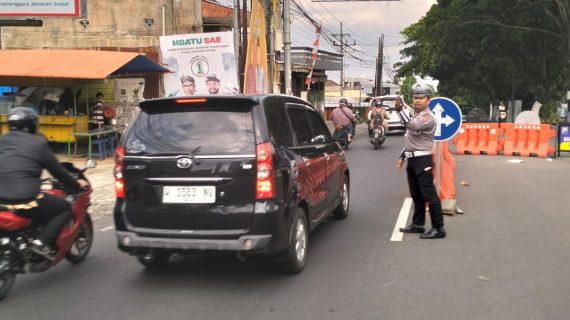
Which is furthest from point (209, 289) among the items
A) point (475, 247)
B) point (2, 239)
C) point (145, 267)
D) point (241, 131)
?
point (475, 247)

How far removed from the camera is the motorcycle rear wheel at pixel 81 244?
583 cm

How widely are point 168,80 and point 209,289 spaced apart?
14.7 meters

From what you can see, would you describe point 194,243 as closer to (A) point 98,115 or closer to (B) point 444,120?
(B) point 444,120

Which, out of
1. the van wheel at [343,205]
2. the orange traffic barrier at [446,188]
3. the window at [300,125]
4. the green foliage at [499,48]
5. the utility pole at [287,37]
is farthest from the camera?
the green foliage at [499,48]

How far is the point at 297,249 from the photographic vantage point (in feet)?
17.4

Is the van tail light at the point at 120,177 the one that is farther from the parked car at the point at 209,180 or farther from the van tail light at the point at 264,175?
the van tail light at the point at 264,175

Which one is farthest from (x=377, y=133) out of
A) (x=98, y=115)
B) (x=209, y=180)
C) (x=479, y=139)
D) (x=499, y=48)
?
(x=499, y=48)

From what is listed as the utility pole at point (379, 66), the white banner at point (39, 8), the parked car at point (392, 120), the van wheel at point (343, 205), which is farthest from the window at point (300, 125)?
the utility pole at point (379, 66)

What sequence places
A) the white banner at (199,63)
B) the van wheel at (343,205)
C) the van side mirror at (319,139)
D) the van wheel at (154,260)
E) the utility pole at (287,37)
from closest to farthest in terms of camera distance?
the van wheel at (154,260) → the van side mirror at (319,139) → the van wheel at (343,205) → the white banner at (199,63) → the utility pole at (287,37)

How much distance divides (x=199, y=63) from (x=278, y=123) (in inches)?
545

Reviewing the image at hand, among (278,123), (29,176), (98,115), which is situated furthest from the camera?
(98,115)

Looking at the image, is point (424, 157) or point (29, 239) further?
point (424, 157)

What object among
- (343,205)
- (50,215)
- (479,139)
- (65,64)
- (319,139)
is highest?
(65,64)

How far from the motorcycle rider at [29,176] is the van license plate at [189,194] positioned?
1055 mm
